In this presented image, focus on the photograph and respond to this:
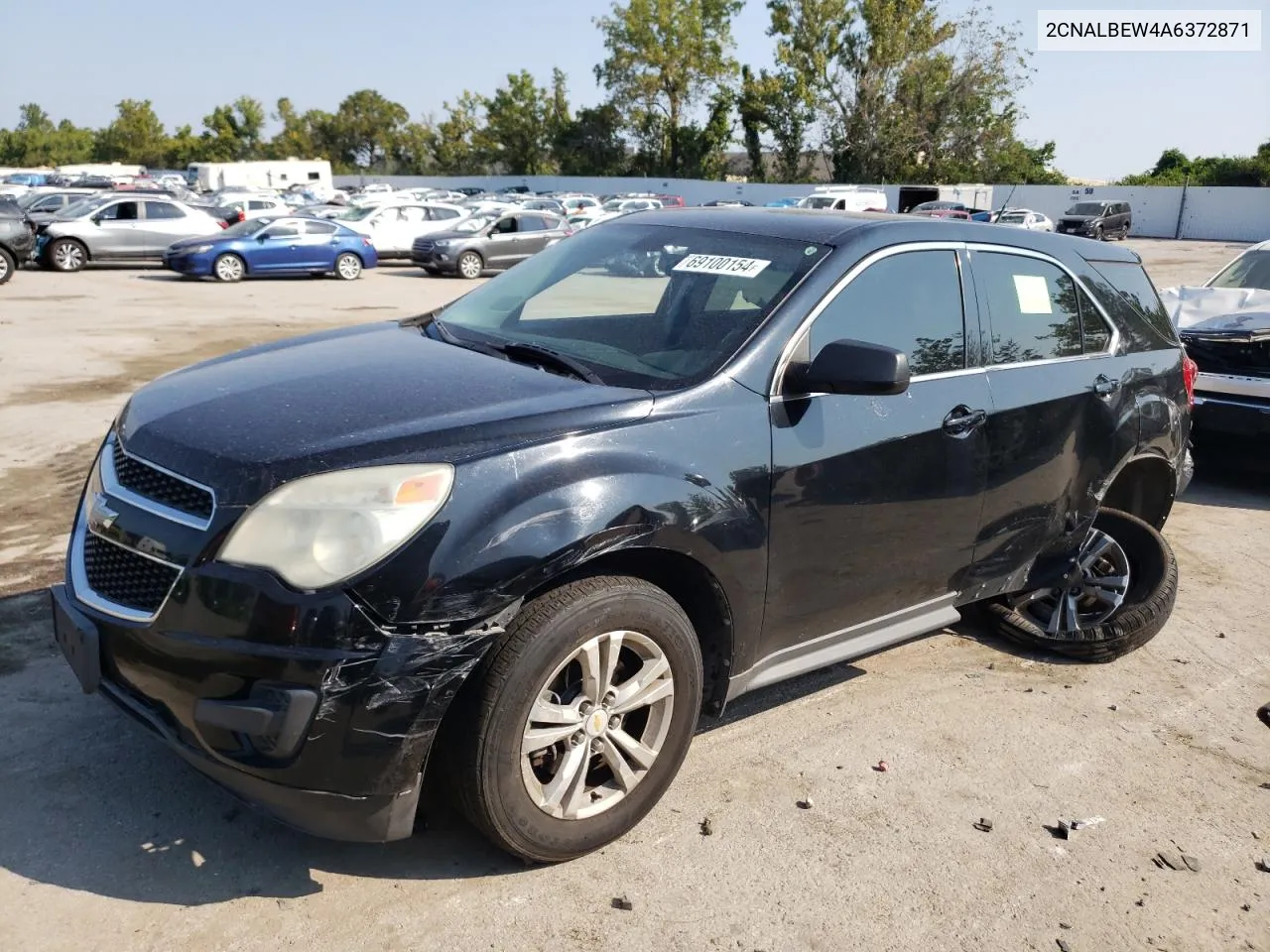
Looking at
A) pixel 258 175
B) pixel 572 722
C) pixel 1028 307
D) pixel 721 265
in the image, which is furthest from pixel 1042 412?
pixel 258 175

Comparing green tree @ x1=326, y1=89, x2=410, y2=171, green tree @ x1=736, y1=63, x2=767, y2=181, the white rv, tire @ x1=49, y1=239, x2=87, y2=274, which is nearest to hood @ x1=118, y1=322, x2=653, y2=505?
tire @ x1=49, y1=239, x2=87, y2=274

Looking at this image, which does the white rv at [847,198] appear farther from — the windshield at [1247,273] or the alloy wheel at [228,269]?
the windshield at [1247,273]

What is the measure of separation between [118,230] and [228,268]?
3.52 metres

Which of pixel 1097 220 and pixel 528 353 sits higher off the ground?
pixel 528 353

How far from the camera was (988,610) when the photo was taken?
4910mm

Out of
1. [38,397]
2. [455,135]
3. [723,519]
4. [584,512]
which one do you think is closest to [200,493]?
[584,512]

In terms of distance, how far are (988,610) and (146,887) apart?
3.60 meters

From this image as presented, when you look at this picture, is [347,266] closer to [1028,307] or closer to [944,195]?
[1028,307]

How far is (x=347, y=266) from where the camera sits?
23875 mm

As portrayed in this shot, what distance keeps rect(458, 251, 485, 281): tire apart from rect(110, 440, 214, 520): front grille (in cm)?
2259

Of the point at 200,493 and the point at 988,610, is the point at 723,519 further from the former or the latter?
the point at 988,610

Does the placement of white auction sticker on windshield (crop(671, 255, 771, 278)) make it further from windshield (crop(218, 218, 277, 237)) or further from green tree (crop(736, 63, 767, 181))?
green tree (crop(736, 63, 767, 181))

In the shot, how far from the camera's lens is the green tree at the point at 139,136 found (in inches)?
4220

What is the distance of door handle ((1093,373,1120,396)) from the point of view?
4.48 meters
